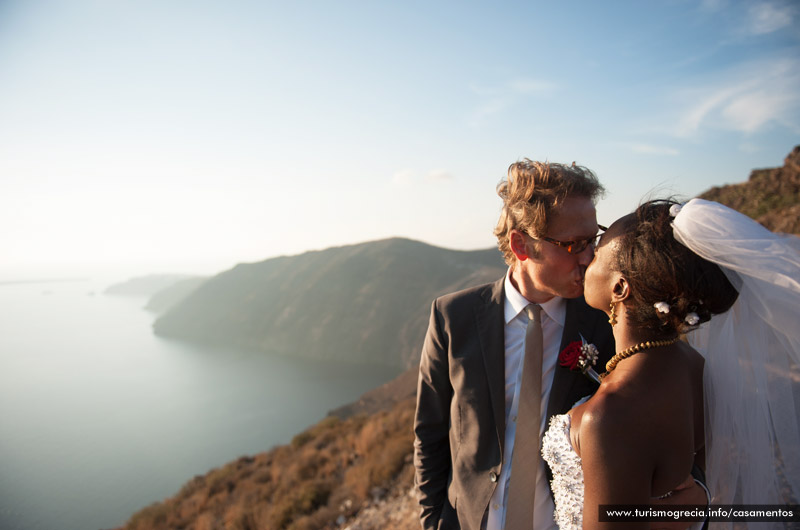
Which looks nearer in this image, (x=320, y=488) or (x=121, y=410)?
(x=320, y=488)

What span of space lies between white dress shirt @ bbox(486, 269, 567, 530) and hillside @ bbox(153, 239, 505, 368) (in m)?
48.6

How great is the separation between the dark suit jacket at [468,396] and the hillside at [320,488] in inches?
127

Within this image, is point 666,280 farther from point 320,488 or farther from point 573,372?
point 320,488

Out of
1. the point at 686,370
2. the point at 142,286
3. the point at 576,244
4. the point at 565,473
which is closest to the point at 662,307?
the point at 686,370

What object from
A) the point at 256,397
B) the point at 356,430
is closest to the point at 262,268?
the point at 256,397

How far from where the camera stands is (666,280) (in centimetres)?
113

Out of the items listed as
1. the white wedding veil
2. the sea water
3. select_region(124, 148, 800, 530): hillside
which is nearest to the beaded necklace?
the white wedding veil

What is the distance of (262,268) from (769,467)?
9949 centimetres

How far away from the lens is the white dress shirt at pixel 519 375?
5.69ft

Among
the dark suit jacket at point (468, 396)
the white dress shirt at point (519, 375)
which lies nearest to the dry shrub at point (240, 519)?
the dark suit jacket at point (468, 396)

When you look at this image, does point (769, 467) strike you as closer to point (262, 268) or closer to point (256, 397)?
point (256, 397)

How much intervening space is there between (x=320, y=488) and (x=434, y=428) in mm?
6693

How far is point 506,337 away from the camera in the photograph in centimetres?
195

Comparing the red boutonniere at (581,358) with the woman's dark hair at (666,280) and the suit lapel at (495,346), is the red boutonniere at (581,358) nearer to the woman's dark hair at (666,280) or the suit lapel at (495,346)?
the suit lapel at (495,346)
